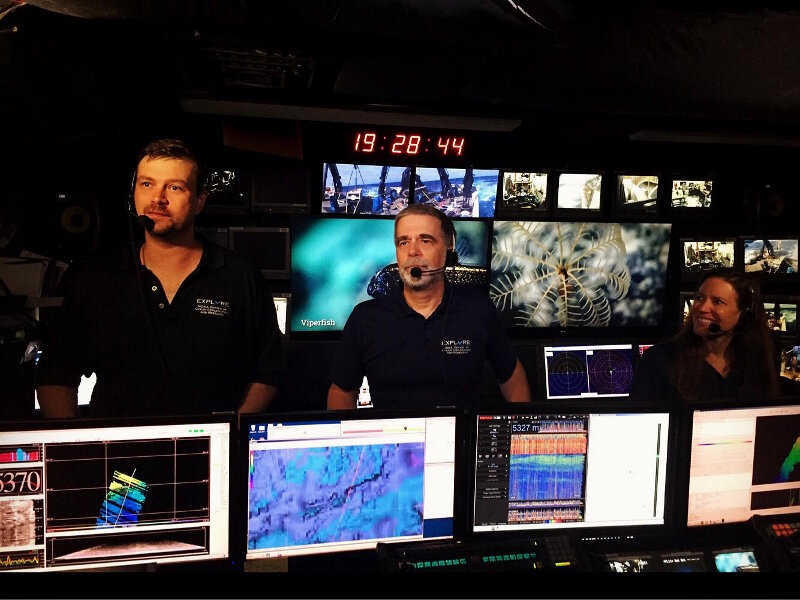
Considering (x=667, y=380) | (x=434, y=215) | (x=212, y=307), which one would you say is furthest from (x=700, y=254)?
(x=212, y=307)

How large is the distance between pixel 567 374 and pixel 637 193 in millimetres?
1284

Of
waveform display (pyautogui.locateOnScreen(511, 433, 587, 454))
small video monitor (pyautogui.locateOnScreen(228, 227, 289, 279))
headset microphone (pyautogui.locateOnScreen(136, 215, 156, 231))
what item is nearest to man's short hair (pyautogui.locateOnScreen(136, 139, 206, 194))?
headset microphone (pyautogui.locateOnScreen(136, 215, 156, 231))

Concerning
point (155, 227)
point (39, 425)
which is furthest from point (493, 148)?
point (39, 425)

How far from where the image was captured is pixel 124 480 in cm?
123

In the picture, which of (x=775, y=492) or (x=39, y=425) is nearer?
(x=39, y=425)

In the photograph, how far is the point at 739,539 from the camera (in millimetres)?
1524

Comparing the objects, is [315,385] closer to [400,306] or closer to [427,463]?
[400,306]

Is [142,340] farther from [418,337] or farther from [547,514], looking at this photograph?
[547,514]

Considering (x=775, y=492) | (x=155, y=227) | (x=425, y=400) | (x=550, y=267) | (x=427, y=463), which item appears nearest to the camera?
(x=427, y=463)

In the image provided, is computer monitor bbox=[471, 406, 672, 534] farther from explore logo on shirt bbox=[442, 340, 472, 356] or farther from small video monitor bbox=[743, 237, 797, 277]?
small video monitor bbox=[743, 237, 797, 277]

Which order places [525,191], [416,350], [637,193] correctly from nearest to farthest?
[416,350] → [525,191] → [637,193]

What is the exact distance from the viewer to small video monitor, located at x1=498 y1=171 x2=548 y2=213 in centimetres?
396

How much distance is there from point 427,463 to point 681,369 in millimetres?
1311

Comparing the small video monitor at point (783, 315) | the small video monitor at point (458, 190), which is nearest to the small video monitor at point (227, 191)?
the small video monitor at point (458, 190)
